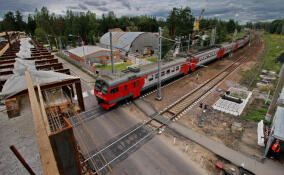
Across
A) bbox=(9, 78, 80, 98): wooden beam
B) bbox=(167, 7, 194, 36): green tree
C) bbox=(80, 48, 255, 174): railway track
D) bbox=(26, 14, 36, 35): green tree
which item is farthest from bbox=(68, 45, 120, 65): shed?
bbox=(26, 14, 36, 35): green tree

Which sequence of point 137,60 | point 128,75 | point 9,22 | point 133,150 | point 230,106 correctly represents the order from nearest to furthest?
point 133,150 → point 230,106 → point 128,75 → point 137,60 → point 9,22

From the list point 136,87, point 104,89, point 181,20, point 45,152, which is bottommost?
point 136,87

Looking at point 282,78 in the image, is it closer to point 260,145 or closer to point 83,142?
point 260,145

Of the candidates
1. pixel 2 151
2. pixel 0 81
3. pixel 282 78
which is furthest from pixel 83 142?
pixel 282 78

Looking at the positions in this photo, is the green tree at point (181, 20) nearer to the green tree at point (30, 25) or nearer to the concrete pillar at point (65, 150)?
the concrete pillar at point (65, 150)

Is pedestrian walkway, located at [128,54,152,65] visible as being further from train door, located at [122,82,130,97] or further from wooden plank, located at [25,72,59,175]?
wooden plank, located at [25,72,59,175]

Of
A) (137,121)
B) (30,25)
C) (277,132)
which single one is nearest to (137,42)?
(137,121)

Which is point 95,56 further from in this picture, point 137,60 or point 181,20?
point 181,20

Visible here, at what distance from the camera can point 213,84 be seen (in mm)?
22125

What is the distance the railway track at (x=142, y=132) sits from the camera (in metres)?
10.6

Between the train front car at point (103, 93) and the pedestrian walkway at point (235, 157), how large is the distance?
7.03m

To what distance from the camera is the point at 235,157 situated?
10383 mm

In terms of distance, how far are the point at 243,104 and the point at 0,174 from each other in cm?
2012

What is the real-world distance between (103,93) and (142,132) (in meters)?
5.38
